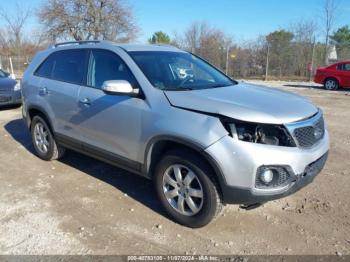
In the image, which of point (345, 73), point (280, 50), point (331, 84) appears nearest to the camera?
point (345, 73)

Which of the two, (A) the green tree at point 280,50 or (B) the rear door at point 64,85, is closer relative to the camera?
(B) the rear door at point 64,85

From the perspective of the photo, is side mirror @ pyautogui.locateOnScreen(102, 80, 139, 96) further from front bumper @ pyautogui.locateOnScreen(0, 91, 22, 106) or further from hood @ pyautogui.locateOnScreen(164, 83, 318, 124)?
front bumper @ pyautogui.locateOnScreen(0, 91, 22, 106)

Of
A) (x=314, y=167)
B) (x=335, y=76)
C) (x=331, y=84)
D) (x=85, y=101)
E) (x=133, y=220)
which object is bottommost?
(x=331, y=84)

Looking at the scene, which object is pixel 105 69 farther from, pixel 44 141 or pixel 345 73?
pixel 345 73

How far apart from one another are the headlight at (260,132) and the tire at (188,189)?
436 mm

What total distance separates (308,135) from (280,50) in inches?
925

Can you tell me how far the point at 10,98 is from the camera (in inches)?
398

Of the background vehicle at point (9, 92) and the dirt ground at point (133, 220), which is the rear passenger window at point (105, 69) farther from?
the background vehicle at point (9, 92)

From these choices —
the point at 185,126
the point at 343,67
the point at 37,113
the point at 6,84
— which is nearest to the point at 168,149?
the point at 185,126

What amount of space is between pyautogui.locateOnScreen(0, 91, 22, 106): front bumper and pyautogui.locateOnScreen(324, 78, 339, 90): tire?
14.2m

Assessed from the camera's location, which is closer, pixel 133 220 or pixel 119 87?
pixel 119 87

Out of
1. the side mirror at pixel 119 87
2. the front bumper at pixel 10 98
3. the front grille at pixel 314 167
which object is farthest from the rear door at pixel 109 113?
the front bumper at pixel 10 98

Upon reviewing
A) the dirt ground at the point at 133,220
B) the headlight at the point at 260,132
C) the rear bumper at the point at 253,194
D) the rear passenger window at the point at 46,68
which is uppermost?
the rear passenger window at the point at 46,68

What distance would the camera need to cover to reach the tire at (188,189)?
3184mm
